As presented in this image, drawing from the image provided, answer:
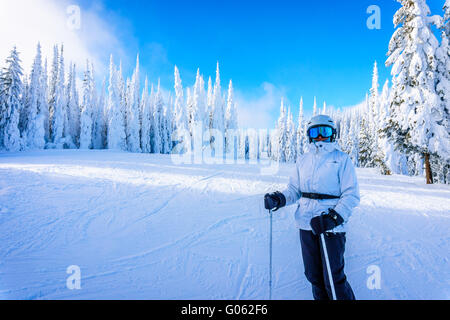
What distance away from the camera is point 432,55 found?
1134cm

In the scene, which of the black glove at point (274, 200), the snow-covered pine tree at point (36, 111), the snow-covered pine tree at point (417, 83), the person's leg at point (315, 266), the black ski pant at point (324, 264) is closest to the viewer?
the black ski pant at point (324, 264)

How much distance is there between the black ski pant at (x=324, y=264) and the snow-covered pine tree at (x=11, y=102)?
123ft

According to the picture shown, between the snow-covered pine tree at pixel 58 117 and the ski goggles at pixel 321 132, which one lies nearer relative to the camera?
the ski goggles at pixel 321 132

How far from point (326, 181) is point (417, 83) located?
1449 centimetres

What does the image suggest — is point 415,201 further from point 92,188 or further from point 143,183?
point 92,188

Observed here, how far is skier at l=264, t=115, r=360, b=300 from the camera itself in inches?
90.7

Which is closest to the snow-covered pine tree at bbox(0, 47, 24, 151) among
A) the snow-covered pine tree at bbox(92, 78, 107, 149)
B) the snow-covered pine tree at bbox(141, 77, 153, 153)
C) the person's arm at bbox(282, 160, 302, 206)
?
the snow-covered pine tree at bbox(92, 78, 107, 149)

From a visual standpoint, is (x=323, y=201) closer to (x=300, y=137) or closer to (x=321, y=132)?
(x=321, y=132)

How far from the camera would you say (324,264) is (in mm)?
2385

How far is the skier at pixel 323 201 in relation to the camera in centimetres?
230

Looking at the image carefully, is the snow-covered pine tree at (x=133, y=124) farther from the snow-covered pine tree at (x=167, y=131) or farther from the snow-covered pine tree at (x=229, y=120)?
the snow-covered pine tree at (x=229, y=120)

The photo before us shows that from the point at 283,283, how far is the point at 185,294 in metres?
1.56
